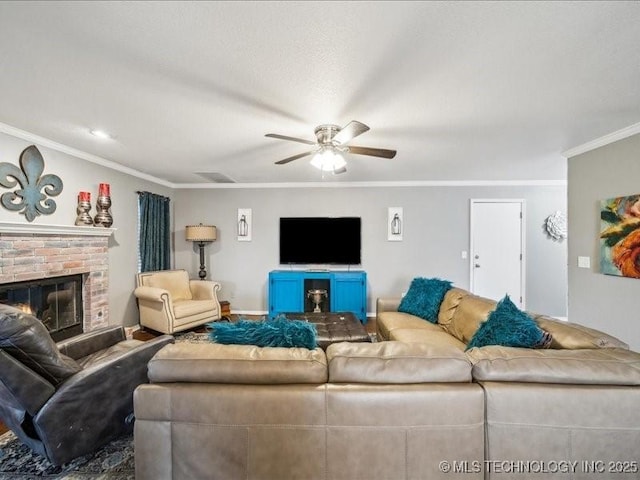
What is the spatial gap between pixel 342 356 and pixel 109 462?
1568 mm

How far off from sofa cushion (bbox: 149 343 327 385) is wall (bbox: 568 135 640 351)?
3.17 m

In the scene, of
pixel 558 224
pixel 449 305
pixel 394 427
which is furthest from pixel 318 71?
pixel 558 224

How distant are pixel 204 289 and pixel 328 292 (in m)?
1.94

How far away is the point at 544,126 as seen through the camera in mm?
2494

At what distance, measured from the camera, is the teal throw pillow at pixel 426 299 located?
305cm

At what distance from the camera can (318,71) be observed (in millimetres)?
1667


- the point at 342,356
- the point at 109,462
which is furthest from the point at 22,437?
the point at 342,356

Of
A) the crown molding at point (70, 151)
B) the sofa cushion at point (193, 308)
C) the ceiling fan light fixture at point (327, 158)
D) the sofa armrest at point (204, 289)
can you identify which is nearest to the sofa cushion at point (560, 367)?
the ceiling fan light fixture at point (327, 158)

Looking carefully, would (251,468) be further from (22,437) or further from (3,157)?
(3,157)

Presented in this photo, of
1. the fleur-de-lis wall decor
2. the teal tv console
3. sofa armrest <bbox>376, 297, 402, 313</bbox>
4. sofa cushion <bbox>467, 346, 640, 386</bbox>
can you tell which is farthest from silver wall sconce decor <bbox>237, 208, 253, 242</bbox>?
sofa cushion <bbox>467, 346, 640, 386</bbox>

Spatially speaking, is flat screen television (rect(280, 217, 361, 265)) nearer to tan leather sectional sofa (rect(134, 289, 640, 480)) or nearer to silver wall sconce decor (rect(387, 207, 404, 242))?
silver wall sconce decor (rect(387, 207, 404, 242))

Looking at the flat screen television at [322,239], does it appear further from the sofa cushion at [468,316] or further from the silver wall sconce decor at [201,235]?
the sofa cushion at [468,316]

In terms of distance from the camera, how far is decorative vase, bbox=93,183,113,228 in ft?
11.2

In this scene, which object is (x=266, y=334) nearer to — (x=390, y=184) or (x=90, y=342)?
(x=90, y=342)
